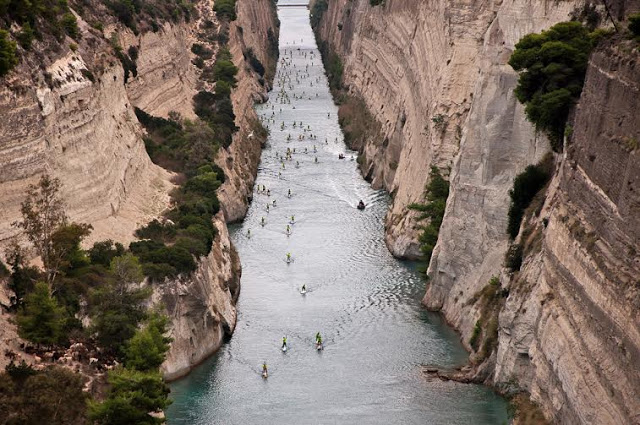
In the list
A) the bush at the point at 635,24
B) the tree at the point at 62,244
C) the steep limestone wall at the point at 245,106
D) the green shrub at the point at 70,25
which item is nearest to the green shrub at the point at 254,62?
the steep limestone wall at the point at 245,106

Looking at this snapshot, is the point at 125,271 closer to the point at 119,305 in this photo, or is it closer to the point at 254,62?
the point at 119,305

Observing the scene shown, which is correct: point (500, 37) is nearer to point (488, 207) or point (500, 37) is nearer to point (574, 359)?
point (488, 207)

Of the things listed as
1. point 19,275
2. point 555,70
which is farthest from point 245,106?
point 19,275

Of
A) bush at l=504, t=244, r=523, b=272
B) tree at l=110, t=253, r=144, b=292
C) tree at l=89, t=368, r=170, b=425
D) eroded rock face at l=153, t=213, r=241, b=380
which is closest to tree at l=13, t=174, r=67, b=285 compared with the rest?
tree at l=110, t=253, r=144, b=292

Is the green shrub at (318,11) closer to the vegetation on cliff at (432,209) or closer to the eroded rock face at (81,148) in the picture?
the vegetation on cliff at (432,209)

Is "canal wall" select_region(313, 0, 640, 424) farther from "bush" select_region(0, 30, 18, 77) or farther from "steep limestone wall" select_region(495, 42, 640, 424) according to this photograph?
"bush" select_region(0, 30, 18, 77)

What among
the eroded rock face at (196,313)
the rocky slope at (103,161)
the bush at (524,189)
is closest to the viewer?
the rocky slope at (103,161)

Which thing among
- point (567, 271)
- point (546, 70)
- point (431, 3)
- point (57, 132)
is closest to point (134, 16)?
point (431, 3)
